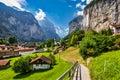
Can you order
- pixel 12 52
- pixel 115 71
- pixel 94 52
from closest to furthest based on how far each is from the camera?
pixel 115 71
pixel 94 52
pixel 12 52

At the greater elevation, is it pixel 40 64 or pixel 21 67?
pixel 40 64

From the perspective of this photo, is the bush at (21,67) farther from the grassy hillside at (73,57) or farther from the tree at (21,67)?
the grassy hillside at (73,57)

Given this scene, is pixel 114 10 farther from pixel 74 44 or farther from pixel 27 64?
pixel 27 64

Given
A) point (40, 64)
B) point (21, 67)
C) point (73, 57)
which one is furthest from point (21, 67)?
point (73, 57)

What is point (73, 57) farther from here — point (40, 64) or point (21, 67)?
point (21, 67)

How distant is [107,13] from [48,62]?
4604 inches

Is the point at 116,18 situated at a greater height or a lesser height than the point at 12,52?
greater

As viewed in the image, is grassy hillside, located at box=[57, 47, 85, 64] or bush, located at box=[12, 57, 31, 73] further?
grassy hillside, located at box=[57, 47, 85, 64]

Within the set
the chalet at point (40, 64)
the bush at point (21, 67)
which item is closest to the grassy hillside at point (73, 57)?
the chalet at point (40, 64)

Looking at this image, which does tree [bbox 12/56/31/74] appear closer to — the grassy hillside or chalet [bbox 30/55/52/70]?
chalet [bbox 30/55/52/70]

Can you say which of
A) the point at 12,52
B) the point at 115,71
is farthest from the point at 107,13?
the point at 115,71

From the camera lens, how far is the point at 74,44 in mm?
122375

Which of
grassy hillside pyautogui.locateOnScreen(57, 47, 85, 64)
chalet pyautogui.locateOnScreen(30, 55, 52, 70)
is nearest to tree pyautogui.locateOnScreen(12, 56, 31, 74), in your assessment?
chalet pyautogui.locateOnScreen(30, 55, 52, 70)

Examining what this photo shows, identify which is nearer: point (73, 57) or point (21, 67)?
point (21, 67)
